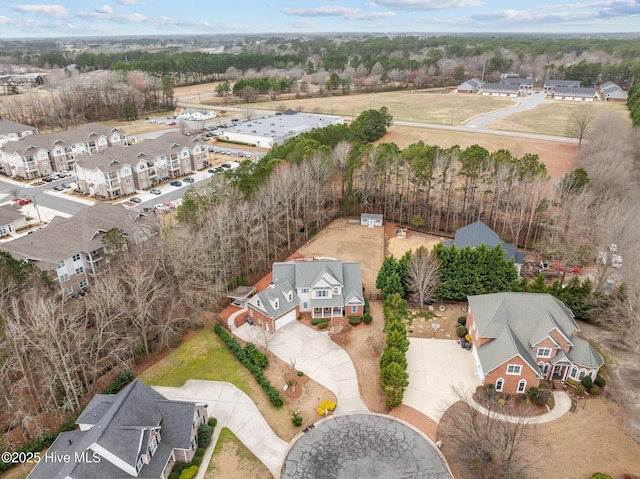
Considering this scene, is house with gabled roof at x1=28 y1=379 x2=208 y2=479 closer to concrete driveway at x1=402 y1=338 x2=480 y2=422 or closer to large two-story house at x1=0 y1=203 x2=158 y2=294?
concrete driveway at x1=402 y1=338 x2=480 y2=422

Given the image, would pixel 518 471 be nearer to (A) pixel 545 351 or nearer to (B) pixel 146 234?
(A) pixel 545 351

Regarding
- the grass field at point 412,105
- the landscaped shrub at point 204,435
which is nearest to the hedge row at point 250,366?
the landscaped shrub at point 204,435

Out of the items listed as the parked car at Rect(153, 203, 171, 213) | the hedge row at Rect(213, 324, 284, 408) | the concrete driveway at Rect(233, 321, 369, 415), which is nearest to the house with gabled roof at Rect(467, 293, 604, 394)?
the concrete driveway at Rect(233, 321, 369, 415)

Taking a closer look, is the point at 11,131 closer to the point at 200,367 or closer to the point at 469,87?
the point at 200,367

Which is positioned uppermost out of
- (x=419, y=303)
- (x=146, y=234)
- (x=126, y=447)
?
(x=146, y=234)

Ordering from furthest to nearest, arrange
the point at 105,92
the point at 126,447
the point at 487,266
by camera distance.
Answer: the point at 105,92
the point at 487,266
the point at 126,447

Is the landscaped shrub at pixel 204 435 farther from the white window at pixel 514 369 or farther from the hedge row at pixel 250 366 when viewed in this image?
the white window at pixel 514 369

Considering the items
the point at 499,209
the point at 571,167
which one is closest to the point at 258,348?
the point at 499,209
